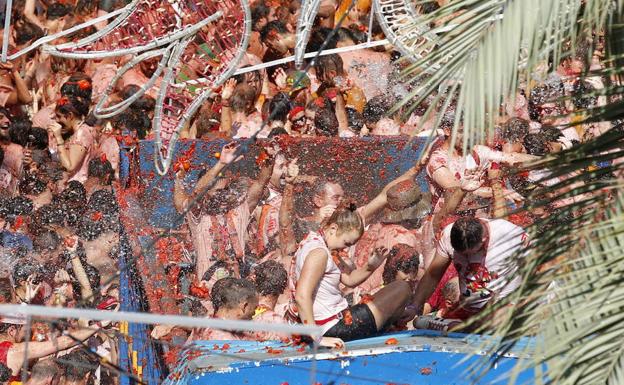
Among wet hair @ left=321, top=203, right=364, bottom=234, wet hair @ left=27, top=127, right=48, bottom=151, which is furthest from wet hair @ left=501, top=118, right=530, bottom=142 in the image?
wet hair @ left=27, top=127, right=48, bottom=151

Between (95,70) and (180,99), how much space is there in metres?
2.18

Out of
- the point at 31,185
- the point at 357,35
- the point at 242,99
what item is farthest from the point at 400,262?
the point at 357,35

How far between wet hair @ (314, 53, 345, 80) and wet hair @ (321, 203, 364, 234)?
Result: 8.81ft

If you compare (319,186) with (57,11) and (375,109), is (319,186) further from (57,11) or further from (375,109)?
(57,11)

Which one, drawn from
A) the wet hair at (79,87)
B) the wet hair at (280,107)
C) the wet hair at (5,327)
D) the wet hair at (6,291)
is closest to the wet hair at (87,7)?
the wet hair at (79,87)

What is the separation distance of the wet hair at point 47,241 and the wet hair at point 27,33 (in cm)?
329

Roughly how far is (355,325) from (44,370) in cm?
164

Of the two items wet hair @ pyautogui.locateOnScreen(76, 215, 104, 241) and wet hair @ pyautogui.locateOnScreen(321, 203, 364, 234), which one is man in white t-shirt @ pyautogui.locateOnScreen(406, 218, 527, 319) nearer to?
wet hair @ pyautogui.locateOnScreen(321, 203, 364, 234)

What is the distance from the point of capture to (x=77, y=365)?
269 inches

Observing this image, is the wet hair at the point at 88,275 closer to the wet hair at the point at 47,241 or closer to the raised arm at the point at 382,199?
the wet hair at the point at 47,241

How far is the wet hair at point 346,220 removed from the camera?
6.55 metres

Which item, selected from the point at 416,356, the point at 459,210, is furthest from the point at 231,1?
the point at 416,356

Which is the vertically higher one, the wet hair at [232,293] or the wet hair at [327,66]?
the wet hair at [327,66]

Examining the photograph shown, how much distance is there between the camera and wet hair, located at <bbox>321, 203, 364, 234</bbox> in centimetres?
655
